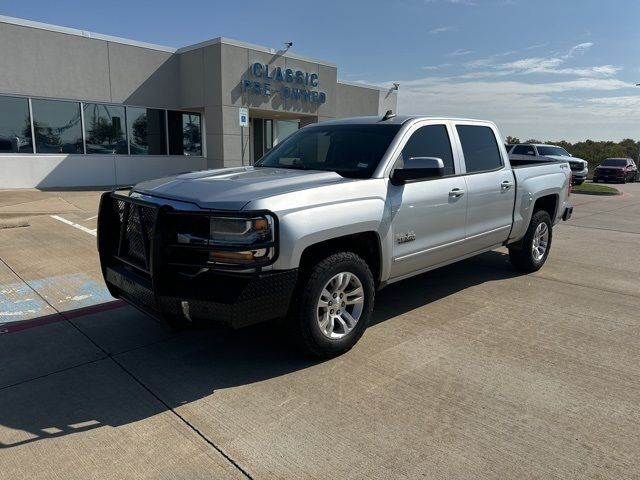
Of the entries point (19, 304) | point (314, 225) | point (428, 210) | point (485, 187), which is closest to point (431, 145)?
point (428, 210)

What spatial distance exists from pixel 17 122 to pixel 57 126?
1.12 m

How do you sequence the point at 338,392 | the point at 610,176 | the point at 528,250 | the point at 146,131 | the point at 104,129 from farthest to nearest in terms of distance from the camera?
the point at 610,176 → the point at 146,131 → the point at 104,129 → the point at 528,250 → the point at 338,392

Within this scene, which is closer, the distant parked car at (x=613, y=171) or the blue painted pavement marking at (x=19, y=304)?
the blue painted pavement marking at (x=19, y=304)

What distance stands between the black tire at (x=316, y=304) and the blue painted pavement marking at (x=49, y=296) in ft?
9.13

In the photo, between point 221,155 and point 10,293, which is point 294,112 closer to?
point 221,155

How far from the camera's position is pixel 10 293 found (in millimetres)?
5555

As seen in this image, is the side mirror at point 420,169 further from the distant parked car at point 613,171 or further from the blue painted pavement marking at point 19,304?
the distant parked car at point 613,171

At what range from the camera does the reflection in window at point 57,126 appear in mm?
15078

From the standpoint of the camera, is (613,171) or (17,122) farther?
(613,171)

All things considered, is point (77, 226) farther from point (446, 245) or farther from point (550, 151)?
point (550, 151)

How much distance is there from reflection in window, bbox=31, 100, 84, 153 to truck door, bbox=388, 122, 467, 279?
14175mm

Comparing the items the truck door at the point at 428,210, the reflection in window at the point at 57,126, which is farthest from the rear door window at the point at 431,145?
the reflection in window at the point at 57,126

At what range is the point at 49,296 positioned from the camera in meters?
5.48

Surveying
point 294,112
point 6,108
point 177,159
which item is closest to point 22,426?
point 6,108
